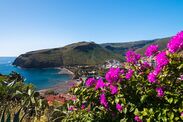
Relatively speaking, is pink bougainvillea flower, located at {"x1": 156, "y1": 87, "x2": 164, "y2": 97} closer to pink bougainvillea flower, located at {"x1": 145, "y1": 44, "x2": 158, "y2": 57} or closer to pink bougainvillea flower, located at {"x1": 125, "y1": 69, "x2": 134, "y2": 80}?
pink bougainvillea flower, located at {"x1": 125, "y1": 69, "x2": 134, "y2": 80}

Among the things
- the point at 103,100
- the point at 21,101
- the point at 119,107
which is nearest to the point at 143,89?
the point at 119,107

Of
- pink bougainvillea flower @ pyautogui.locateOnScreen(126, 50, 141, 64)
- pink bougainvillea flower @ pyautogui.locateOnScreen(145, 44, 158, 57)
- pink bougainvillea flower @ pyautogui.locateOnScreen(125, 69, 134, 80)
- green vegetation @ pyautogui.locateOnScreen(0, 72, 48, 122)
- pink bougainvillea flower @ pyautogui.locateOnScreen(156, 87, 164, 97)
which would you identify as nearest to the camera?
pink bougainvillea flower @ pyautogui.locateOnScreen(156, 87, 164, 97)

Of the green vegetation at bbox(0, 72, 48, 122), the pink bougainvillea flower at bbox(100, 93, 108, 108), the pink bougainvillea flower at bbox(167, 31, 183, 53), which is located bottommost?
the green vegetation at bbox(0, 72, 48, 122)

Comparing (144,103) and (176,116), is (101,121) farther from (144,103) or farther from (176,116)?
(176,116)

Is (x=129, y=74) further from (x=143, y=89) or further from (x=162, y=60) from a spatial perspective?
(x=162, y=60)

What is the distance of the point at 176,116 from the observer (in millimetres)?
4832

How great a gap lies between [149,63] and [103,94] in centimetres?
100

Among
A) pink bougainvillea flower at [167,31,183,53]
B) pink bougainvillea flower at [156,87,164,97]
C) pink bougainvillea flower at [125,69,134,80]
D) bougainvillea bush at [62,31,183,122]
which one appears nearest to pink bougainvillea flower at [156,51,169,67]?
bougainvillea bush at [62,31,183,122]

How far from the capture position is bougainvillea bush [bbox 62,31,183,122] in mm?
4938

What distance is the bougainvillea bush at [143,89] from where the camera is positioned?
494 cm

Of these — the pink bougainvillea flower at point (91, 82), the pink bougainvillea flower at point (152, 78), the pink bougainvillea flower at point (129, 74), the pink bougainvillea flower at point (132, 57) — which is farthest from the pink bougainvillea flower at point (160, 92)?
the pink bougainvillea flower at point (91, 82)

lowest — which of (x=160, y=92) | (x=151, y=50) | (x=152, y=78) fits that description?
(x=160, y=92)

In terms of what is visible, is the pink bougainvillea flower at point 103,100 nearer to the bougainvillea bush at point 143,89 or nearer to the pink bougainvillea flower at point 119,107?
the bougainvillea bush at point 143,89

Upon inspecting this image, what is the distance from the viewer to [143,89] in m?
5.15
